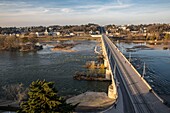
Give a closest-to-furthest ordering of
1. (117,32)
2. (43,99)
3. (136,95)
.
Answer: (43,99), (136,95), (117,32)

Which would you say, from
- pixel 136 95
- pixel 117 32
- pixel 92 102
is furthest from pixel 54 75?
pixel 117 32

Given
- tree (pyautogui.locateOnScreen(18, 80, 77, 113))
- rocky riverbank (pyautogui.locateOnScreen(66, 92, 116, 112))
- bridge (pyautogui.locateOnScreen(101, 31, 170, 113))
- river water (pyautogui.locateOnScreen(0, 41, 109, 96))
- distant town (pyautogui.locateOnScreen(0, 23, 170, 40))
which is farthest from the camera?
distant town (pyautogui.locateOnScreen(0, 23, 170, 40))

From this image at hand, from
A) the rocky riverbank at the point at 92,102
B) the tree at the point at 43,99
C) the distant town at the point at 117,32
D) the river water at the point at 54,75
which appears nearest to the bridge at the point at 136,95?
the rocky riverbank at the point at 92,102

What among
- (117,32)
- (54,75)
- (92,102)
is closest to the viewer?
(92,102)

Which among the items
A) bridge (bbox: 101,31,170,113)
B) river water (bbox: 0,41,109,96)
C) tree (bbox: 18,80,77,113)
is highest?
tree (bbox: 18,80,77,113)

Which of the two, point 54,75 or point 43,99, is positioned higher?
point 43,99

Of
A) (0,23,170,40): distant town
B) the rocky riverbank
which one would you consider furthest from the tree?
(0,23,170,40): distant town

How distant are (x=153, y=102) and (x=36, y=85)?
11819 millimetres

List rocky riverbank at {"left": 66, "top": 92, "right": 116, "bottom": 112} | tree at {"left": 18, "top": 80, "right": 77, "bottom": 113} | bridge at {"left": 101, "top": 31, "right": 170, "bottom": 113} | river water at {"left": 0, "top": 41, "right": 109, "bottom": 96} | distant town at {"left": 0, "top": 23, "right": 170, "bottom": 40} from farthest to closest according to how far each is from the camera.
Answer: distant town at {"left": 0, "top": 23, "right": 170, "bottom": 40}, river water at {"left": 0, "top": 41, "right": 109, "bottom": 96}, rocky riverbank at {"left": 66, "top": 92, "right": 116, "bottom": 112}, bridge at {"left": 101, "top": 31, "right": 170, "bottom": 113}, tree at {"left": 18, "top": 80, "right": 77, "bottom": 113}

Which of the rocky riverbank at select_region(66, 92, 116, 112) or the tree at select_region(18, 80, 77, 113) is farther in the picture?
the rocky riverbank at select_region(66, 92, 116, 112)

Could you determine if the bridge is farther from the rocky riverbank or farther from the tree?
the tree

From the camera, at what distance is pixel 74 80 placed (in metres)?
33.1

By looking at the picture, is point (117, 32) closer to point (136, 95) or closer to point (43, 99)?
point (136, 95)

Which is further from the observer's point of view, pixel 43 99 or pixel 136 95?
pixel 136 95
